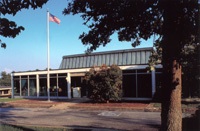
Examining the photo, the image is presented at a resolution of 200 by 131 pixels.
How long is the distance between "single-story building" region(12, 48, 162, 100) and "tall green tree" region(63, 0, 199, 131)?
17.1 m

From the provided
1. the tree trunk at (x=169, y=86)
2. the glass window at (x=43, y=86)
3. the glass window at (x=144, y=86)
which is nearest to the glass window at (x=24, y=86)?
the glass window at (x=43, y=86)

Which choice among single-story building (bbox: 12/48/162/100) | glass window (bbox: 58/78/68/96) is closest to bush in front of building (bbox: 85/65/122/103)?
single-story building (bbox: 12/48/162/100)

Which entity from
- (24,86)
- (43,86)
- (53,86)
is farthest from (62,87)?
(24,86)

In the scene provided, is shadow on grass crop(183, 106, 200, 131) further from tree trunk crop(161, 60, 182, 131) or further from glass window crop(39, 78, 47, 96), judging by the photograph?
glass window crop(39, 78, 47, 96)

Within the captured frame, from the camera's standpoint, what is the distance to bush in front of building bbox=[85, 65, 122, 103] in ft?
72.3

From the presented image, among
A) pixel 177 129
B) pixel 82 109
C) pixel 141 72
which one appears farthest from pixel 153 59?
pixel 141 72

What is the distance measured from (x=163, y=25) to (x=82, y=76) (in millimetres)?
22032

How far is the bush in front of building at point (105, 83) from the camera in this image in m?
22.0

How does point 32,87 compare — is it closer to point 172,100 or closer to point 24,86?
point 24,86

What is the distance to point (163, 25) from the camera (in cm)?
630

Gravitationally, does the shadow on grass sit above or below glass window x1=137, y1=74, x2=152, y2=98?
below

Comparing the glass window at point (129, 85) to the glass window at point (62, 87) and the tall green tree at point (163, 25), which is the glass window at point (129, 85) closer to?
the glass window at point (62, 87)

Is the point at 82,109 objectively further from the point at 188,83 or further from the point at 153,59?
the point at 153,59

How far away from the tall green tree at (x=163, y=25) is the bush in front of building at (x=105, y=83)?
1507cm
